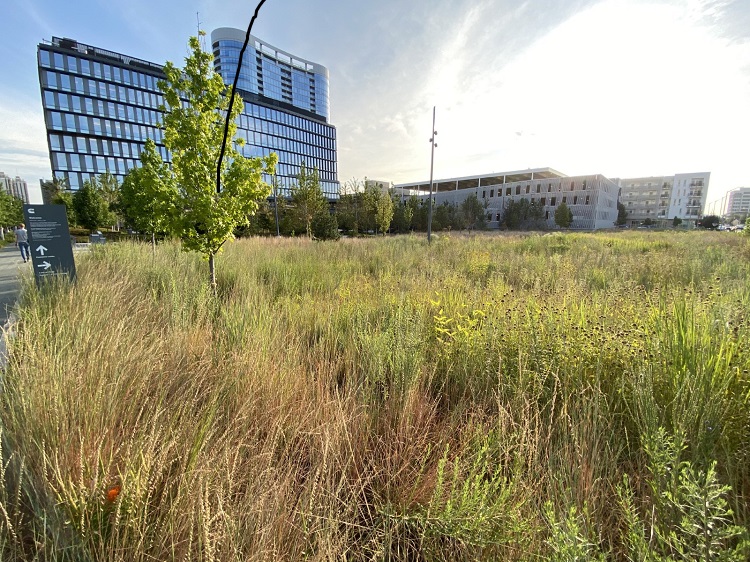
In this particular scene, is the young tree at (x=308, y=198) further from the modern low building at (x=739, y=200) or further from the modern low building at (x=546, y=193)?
the modern low building at (x=739, y=200)

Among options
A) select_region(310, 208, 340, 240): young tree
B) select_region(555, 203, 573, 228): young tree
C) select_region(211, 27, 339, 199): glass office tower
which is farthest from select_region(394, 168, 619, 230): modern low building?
select_region(310, 208, 340, 240): young tree

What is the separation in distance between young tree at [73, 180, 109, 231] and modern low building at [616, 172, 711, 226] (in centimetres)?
12751

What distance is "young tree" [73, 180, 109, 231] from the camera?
33219 mm

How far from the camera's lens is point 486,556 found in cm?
136

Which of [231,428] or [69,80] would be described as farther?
[69,80]

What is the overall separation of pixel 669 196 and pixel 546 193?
216 ft

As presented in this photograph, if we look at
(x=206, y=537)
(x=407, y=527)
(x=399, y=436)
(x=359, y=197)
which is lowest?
(x=407, y=527)

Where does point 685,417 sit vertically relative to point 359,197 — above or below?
below

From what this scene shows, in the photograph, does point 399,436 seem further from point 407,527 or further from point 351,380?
point 351,380

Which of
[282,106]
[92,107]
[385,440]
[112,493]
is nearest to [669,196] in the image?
[282,106]

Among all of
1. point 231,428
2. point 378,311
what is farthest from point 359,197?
point 231,428

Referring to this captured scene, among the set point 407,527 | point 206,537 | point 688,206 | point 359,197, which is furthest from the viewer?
point 688,206

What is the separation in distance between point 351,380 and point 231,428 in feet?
3.23

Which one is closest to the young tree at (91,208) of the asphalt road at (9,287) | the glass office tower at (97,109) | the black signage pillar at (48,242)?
the glass office tower at (97,109)
